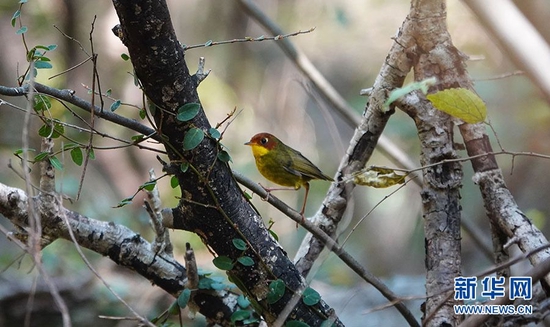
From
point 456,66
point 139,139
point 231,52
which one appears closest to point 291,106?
point 231,52

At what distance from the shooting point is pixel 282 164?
266cm

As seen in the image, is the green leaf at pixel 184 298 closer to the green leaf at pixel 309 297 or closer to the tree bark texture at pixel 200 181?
the tree bark texture at pixel 200 181

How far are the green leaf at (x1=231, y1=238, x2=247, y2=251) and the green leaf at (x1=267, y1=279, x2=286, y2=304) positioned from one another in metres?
0.14

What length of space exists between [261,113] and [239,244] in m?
3.74

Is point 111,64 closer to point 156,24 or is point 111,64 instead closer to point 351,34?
point 351,34

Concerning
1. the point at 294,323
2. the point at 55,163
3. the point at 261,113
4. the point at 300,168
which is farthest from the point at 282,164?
the point at 261,113

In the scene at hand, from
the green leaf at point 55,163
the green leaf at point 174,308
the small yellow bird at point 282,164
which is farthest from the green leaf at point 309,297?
the small yellow bird at point 282,164

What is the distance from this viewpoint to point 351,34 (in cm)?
641

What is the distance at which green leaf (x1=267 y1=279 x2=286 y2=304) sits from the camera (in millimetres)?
1678

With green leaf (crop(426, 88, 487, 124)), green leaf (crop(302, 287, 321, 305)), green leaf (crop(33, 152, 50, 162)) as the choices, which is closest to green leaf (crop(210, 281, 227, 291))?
green leaf (crop(302, 287, 321, 305))

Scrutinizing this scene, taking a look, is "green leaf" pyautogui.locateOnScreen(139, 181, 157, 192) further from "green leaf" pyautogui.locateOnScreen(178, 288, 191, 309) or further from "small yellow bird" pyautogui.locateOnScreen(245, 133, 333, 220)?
"small yellow bird" pyautogui.locateOnScreen(245, 133, 333, 220)

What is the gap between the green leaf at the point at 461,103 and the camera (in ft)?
4.50

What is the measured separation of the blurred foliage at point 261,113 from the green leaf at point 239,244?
1.96 m

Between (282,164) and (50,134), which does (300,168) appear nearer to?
(282,164)
